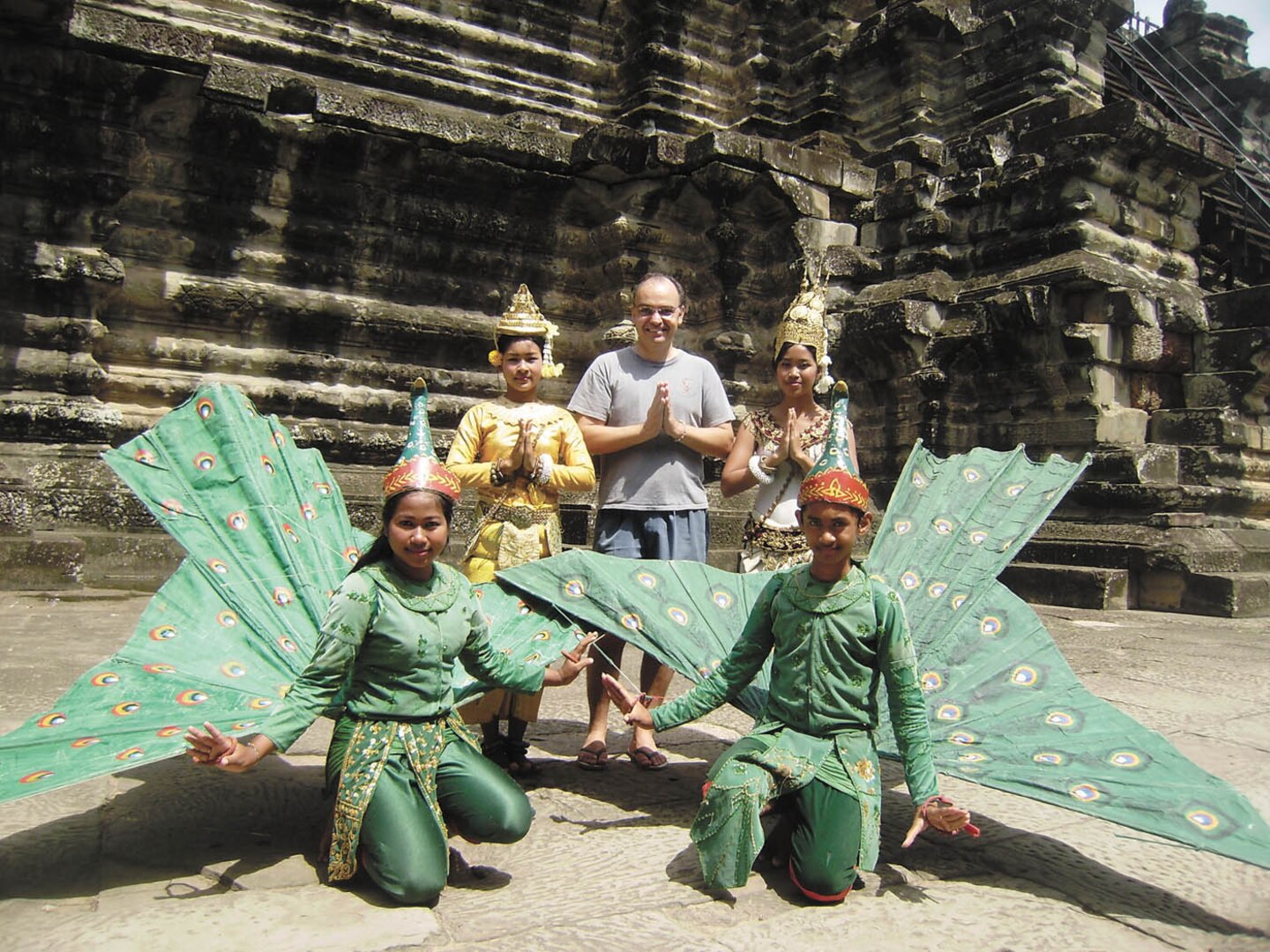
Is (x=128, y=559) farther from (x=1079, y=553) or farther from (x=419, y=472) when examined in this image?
(x=1079, y=553)

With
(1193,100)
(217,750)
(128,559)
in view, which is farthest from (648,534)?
(1193,100)

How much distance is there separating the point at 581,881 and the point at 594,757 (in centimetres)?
95

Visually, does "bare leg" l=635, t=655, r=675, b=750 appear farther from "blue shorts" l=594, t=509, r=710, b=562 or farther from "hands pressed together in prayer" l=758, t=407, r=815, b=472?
"hands pressed together in prayer" l=758, t=407, r=815, b=472

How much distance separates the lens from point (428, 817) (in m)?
2.43

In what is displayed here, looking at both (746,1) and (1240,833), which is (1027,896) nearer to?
(1240,833)

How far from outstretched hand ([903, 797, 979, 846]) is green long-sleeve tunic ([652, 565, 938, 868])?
95 mm

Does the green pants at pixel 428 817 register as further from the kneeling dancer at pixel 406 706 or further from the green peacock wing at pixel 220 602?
the green peacock wing at pixel 220 602

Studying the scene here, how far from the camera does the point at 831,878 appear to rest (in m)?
2.39

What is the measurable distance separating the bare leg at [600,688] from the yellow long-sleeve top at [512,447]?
1.84 feet

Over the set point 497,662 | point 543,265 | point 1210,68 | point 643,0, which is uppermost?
point 1210,68

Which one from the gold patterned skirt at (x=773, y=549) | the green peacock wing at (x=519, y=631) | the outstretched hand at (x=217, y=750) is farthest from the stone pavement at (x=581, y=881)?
the gold patterned skirt at (x=773, y=549)

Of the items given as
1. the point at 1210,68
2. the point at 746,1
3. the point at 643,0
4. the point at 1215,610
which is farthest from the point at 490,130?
the point at 1210,68

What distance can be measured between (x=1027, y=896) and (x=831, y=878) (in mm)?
513

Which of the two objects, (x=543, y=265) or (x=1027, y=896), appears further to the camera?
(x=543, y=265)
